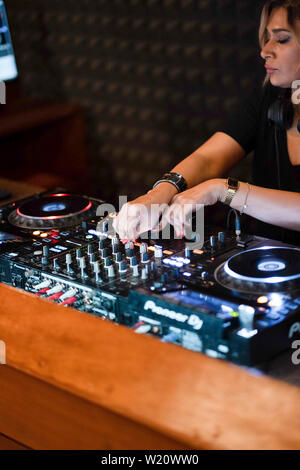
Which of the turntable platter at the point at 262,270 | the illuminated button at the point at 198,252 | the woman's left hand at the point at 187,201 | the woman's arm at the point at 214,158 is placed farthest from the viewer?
the woman's arm at the point at 214,158

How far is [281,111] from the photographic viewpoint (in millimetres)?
2059

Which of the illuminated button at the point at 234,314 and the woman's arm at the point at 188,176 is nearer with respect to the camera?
the illuminated button at the point at 234,314

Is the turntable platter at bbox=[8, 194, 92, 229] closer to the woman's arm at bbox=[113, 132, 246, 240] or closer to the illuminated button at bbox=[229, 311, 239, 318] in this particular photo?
the woman's arm at bbox=[113, 132, 246, 240]

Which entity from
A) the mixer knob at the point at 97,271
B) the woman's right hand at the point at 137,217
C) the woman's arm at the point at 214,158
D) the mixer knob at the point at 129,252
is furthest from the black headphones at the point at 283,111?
the mixer knob at the point at 97,271

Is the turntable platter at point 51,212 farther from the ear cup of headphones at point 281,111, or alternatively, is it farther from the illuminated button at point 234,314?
the illuminated button at point 234,314

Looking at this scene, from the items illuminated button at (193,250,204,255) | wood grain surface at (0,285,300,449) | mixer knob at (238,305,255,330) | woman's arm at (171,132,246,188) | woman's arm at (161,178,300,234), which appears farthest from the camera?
woman's arm at (171,132,246,188)

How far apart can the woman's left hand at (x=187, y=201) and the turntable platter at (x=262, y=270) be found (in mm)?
246

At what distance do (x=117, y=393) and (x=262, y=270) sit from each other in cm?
50

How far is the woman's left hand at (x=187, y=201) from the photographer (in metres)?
1.76

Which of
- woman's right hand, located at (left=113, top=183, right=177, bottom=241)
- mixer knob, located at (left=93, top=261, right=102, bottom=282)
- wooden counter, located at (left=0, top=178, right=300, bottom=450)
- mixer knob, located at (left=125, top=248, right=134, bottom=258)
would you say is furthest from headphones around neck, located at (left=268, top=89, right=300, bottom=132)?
wooden counter, located at (left=0, top=178, right=300, bottom=450)

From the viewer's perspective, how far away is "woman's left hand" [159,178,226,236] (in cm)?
176

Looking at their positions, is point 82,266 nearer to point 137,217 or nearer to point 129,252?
point 129,252

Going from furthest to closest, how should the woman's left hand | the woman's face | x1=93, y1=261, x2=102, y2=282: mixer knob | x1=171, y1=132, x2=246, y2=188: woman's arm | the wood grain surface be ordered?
x1=171, y1=132, x2=246, y2=188: woman's arm → the woman's face → the woman's left hand → x1=93, y1=261, x2=102, y2=282: mixer knob → the wood grain surface

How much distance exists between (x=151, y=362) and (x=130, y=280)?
1.16 feet
